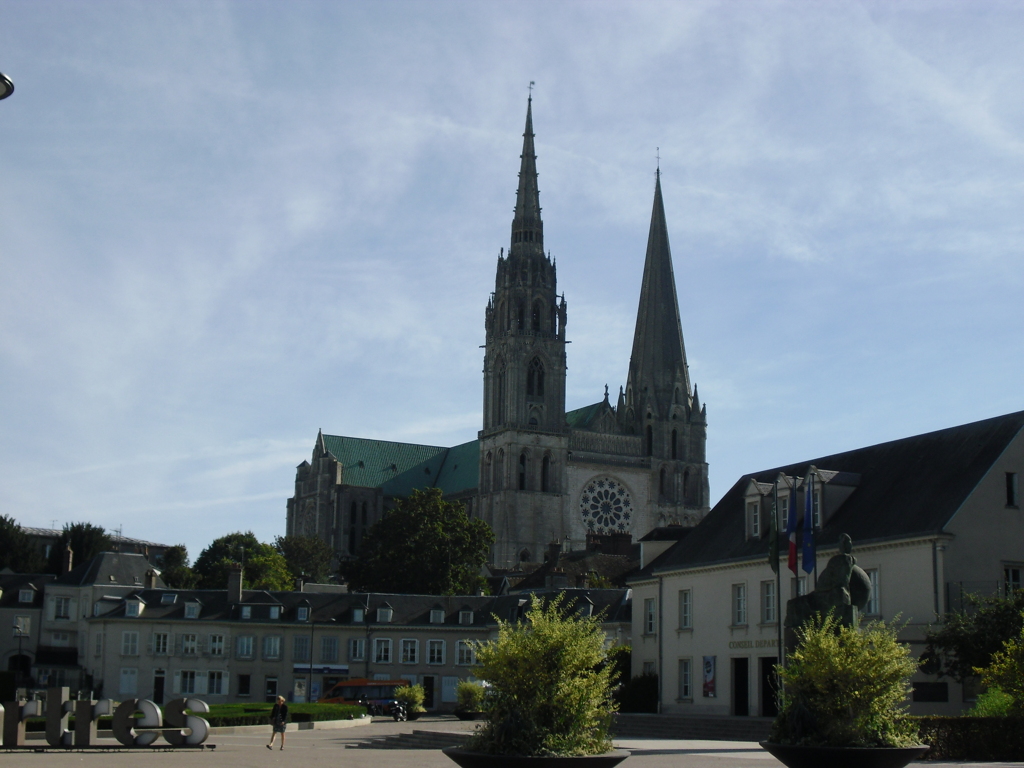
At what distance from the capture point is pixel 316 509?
144500mm

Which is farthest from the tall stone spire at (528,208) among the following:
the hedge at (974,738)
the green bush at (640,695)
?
the hedge at (974,738)

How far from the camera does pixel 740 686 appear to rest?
40.4 metres

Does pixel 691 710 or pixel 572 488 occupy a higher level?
pixel 572 488

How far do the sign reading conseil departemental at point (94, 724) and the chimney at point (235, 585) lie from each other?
116 ft

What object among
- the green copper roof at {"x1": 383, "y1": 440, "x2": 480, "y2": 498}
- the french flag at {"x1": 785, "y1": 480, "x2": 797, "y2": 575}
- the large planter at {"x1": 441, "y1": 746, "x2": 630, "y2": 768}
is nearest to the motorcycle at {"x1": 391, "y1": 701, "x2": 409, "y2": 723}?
the french flag at {"x1": 785, "y1": 480, "x2": 797, "y2": 575}

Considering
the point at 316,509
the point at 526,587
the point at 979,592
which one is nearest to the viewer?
the point at 979,592

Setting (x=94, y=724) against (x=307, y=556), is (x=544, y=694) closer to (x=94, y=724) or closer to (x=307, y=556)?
(x=94, y=724)

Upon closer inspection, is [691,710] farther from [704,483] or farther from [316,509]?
[316,509]

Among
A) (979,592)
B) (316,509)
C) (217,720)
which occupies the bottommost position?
(217,720)

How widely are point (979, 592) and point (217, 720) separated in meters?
21.6

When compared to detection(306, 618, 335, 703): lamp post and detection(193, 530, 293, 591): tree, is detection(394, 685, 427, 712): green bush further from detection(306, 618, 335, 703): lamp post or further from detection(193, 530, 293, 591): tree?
detection(193, 530, 293, 591): tree

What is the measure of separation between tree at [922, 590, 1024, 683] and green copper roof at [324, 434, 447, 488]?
385 ft

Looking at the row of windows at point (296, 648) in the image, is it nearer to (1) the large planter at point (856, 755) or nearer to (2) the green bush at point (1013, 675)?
(2) the green bush at point (1013, 675)

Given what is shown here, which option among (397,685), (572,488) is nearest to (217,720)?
(397,685)
